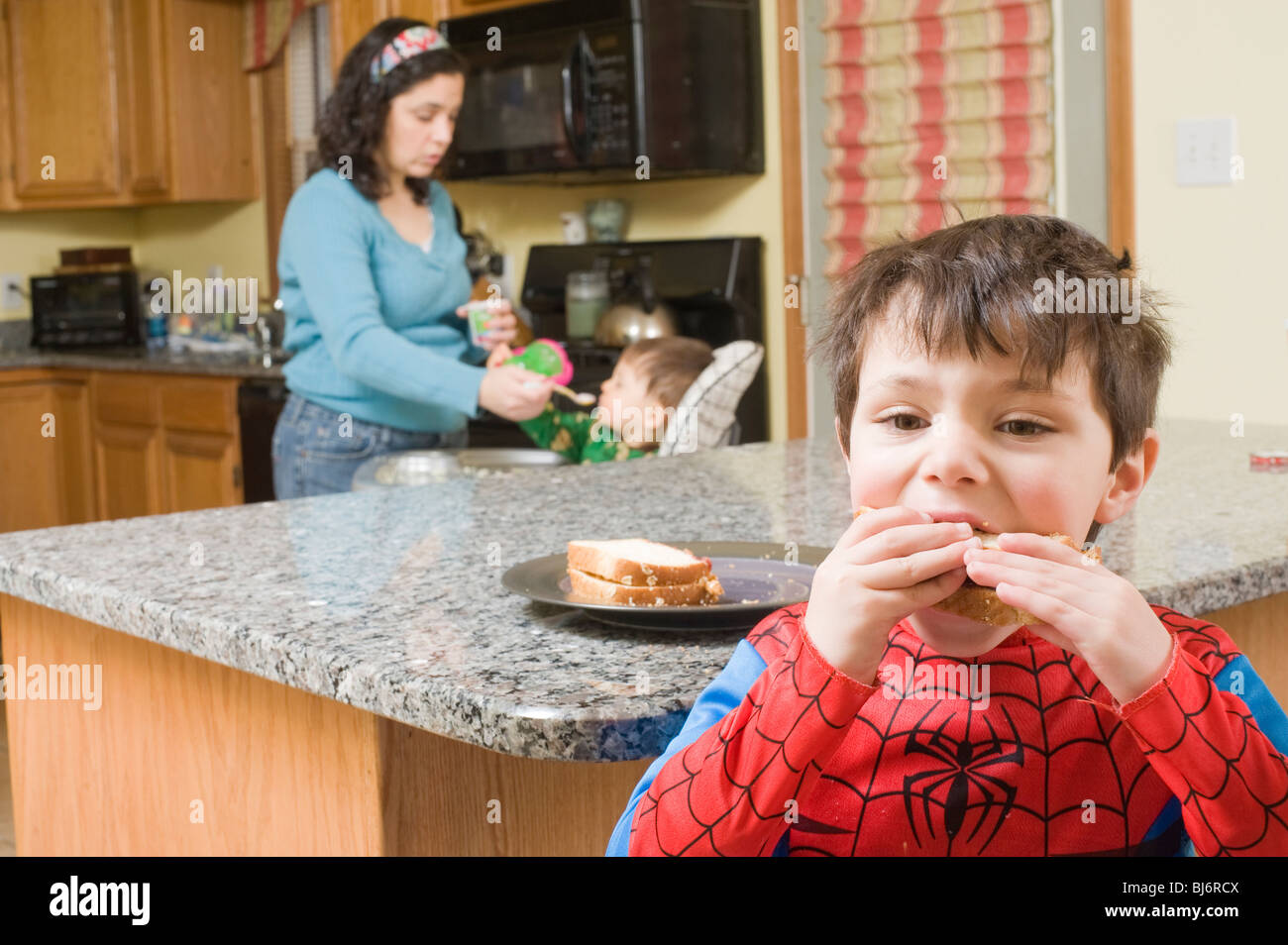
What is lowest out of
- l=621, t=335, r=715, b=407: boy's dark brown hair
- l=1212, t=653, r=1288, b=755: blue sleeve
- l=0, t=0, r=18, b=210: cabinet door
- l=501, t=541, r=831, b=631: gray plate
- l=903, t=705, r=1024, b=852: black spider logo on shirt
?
l=903, t=705, r=1024, b=852: black spider logo on shirt

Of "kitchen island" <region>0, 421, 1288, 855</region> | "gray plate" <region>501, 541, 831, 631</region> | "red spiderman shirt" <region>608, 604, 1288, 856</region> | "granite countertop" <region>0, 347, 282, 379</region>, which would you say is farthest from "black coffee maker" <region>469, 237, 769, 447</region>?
"red spiderman shirt" <region>608, 604, 1288, 856</region>

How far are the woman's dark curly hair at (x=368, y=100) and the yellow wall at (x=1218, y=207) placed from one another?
1.32 m

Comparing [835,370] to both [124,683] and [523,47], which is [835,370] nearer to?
[124,683]

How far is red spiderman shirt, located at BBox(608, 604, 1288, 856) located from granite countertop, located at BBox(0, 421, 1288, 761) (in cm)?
8

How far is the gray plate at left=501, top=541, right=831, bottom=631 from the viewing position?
1.01m

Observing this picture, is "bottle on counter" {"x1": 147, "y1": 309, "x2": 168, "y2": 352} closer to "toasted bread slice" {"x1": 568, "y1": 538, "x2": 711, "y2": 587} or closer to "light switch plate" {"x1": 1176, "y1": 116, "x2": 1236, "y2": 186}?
"light switch plate" {"x1": 1176, "y1": 116, "x2": 1236, "y2": 186}

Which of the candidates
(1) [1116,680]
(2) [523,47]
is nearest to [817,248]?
(2) [523,47]

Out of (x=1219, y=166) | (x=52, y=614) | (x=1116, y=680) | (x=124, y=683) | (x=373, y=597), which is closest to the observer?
(x=1116, y=680)

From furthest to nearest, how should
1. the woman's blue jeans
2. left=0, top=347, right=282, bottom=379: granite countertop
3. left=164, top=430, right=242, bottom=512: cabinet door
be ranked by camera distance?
left=164, top=430, right=242, bottom=512: cabinet door, left=0, top=347, right=282, bottom=379: granite countertop, the woman's blue jeans

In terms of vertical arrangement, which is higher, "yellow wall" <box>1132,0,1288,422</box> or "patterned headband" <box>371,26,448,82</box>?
Answer: "patterned headband" <box>371,26,448,82</box>

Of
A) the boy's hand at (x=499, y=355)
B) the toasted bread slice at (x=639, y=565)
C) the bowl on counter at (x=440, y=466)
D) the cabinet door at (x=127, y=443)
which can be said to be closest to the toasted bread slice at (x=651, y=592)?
the toasted bread slice at (x=639, y=565)

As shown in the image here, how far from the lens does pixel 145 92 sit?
16.0 ft
